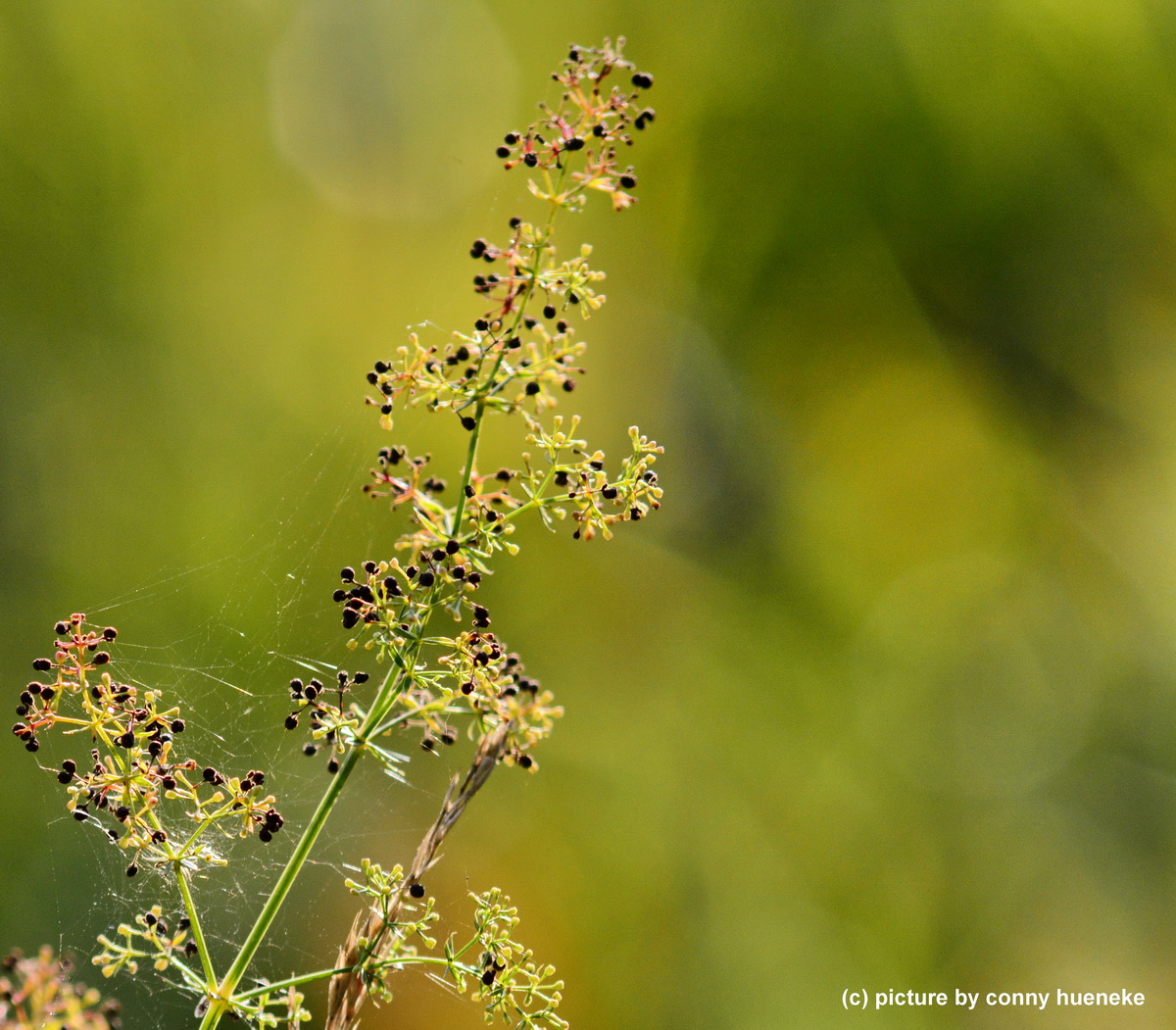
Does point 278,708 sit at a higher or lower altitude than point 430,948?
higher

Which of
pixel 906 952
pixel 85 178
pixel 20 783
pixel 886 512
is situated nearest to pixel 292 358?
pixel 85 178

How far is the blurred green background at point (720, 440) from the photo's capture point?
3.57 meters

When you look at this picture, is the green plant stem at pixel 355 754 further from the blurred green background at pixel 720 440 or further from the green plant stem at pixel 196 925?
the blurred green background at pixel 720 440

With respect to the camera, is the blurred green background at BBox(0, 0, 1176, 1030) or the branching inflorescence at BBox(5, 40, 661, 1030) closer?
the branching inflorescence at BBox(5, 40, 661, 1030)

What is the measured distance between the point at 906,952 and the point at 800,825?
0.60m

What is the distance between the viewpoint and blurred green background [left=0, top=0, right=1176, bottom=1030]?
11.7 ft

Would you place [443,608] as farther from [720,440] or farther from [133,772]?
[720,440]

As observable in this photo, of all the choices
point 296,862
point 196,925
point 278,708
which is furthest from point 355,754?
point 278,708

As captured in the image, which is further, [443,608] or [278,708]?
[278,708]

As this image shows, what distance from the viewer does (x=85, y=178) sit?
3.93m

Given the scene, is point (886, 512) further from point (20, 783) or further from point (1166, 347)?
point (20, 783)

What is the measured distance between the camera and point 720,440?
4.32m

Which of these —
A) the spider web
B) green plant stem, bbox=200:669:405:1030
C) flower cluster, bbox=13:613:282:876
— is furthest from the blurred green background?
green plant stem, bbox=200:669:405:1030

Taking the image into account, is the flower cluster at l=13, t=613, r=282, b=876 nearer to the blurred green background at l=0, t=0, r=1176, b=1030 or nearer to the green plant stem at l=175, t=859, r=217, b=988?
the green plant stem at l=175, t=859, r=217, b=988
